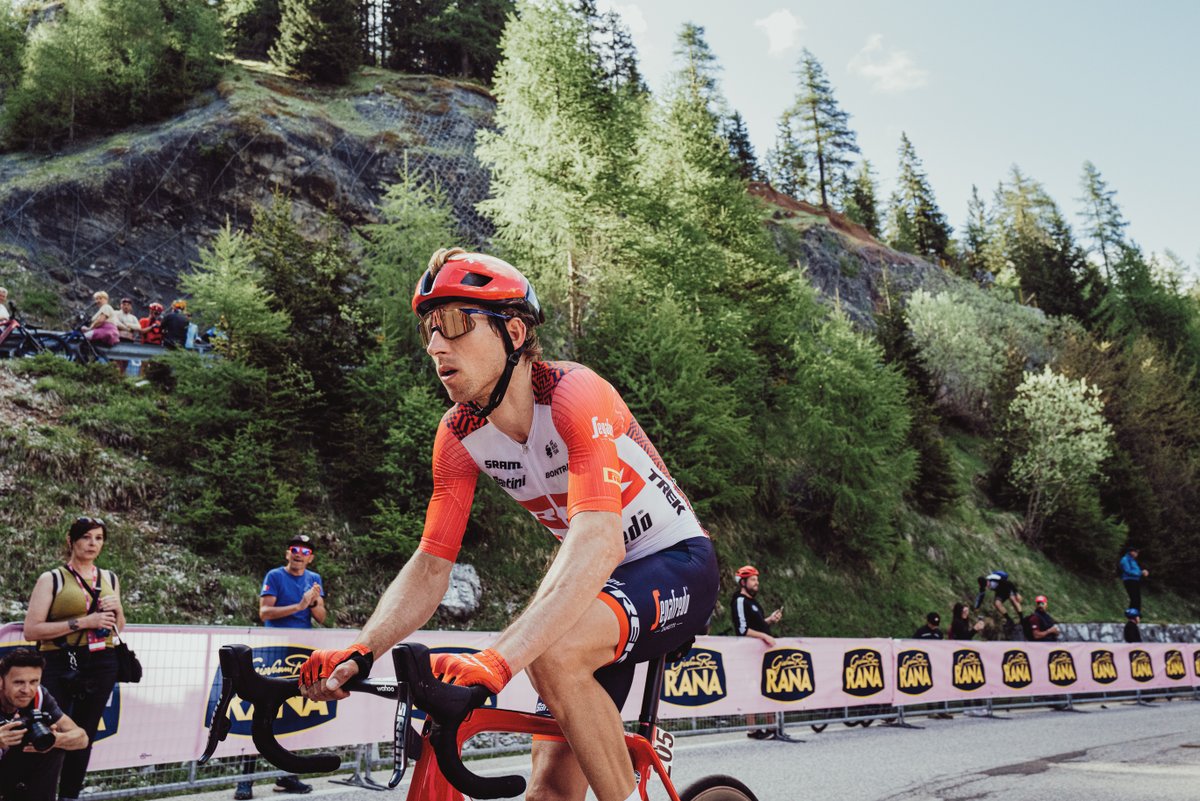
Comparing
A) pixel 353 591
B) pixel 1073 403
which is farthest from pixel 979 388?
pixel 353 591

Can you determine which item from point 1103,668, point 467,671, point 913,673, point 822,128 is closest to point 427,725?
point 467,671

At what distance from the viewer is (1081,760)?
8703 mm

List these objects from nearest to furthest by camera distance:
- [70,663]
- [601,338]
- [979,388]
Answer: [70,663] < [601,338] < [979,388]

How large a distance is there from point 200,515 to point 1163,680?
62.5 feet

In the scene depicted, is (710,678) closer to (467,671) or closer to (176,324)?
(467,671)

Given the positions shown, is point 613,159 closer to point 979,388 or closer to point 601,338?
point 601,338

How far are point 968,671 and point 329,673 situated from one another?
14.1 m

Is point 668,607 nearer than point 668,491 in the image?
Yes

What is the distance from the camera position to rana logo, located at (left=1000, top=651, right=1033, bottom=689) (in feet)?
48.4

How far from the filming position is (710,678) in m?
10.3

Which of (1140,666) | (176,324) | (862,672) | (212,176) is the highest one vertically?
(212,176)

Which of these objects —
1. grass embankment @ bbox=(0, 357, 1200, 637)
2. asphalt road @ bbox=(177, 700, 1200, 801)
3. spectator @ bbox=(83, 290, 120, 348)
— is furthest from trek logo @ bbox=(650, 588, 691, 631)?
spectator @ bbox=(83, 290, 120, 348)

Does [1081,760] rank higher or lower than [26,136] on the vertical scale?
lower

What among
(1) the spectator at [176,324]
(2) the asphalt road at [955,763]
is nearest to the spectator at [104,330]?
(1) the spectator at [176,324]
